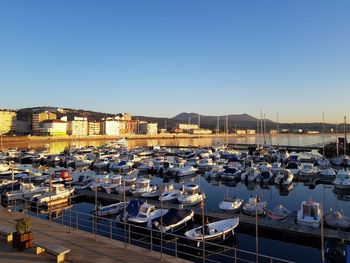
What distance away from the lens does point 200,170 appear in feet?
168

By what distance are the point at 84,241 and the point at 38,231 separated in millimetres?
2288

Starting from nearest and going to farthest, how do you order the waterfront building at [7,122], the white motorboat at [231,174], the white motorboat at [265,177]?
1. the white motorboat at [265,177]
2. the white motorboat at [231,174]
3. the waterfront building at [7,122]

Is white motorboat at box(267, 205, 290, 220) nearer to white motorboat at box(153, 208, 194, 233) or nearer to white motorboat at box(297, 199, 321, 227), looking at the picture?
white motorboat at box(297, 199, 321, 227)

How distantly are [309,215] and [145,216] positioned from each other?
10.3 metres

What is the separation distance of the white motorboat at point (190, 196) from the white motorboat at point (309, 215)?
8.16 m

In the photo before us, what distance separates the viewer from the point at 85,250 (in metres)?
9.91

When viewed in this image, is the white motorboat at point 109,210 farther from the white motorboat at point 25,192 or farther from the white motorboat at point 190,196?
the white motorboat at point 25,192

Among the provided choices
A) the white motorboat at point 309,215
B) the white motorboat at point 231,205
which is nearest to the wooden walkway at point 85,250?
the white motorboat at point 309,215

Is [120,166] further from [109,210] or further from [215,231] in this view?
[215,231]

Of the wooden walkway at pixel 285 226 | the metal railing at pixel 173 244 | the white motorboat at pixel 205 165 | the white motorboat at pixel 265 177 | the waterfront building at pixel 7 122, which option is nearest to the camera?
the metal railing at pixel 173 244

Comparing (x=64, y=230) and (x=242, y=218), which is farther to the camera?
(x=242, y=218)

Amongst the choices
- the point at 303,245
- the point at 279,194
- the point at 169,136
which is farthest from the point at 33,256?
the point at 169,136

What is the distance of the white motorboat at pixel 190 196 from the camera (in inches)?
1085

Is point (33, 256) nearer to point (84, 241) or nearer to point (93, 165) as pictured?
point (84, 241)
